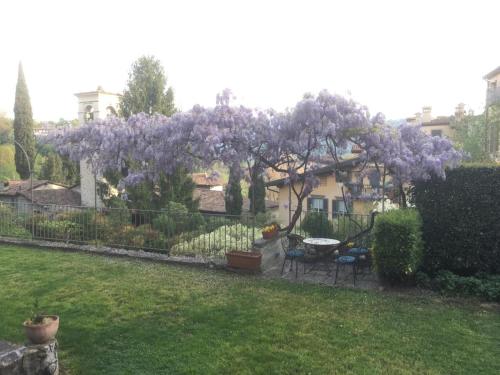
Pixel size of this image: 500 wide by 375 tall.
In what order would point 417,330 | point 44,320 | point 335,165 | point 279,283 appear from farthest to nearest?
point 335,165
point 279,283
point 417,330
point 44,320

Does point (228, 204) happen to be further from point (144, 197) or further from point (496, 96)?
point (496, 96)

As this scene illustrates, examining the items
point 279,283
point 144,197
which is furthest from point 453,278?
point 144,197

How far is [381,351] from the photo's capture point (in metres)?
4.78

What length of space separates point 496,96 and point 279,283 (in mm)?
25045

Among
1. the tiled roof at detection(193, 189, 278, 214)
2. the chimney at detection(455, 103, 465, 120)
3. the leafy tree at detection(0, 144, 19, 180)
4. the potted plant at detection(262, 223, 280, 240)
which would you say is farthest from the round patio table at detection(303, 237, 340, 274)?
the leafy tree at detection(0, 144, 19, 180)

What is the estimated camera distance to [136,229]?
34.3 feet

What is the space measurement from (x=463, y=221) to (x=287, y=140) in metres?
3.77

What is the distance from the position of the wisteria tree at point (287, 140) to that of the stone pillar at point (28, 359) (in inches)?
211

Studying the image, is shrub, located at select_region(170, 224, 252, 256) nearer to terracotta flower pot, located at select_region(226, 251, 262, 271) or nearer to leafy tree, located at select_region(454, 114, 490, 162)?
terracotta flower pot, located at select_region(226, 251, 262, 271)

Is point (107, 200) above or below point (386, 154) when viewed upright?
below

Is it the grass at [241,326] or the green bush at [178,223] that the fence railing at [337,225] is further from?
the green bush at [178,223]

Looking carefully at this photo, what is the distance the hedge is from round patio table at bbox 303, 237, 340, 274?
182cm

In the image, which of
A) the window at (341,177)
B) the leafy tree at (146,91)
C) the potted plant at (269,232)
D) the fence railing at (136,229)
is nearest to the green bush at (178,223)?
the fence railing at (136,229)

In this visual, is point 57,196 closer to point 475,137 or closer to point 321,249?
point 321,249
